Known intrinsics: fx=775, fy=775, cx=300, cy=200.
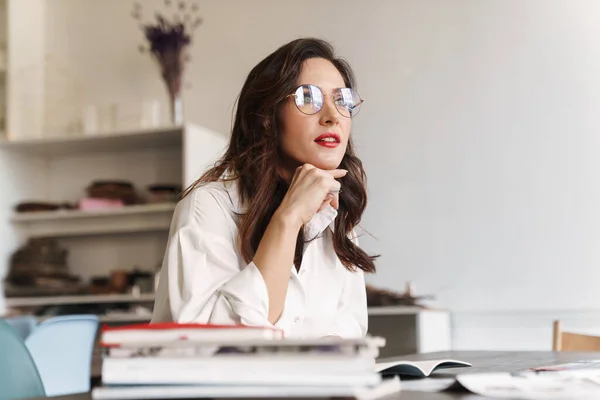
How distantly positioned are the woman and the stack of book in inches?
22.8

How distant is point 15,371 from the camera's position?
1.23 meters

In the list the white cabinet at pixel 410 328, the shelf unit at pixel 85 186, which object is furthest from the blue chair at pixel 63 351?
the white cabinet at pixel 410 328

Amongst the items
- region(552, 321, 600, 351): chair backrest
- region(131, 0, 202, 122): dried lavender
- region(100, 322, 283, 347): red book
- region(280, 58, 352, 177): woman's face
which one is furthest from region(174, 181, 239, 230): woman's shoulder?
region(131, 0, 202, 122): dried lavender

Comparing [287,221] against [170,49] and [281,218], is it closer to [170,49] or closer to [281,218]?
[281,218]

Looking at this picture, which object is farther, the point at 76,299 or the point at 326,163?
the point at 76,299

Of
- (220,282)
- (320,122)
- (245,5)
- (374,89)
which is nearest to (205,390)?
(220,282)

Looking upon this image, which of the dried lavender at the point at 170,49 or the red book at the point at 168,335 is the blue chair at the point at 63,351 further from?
the red book at the point at 168,335

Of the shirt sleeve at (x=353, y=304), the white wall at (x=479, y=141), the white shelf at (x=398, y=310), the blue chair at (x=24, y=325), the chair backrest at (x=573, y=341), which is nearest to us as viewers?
the shirt sleeve at (x=353, y=304)

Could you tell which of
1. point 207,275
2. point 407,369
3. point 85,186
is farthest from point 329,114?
point 85,186

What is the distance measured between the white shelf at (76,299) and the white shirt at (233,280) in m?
2.23

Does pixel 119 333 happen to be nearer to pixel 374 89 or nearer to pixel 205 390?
pixel 205 390

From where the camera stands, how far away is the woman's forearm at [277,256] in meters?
1.40

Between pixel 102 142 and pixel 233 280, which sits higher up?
pixel 102 142

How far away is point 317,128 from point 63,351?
66.6 inches
